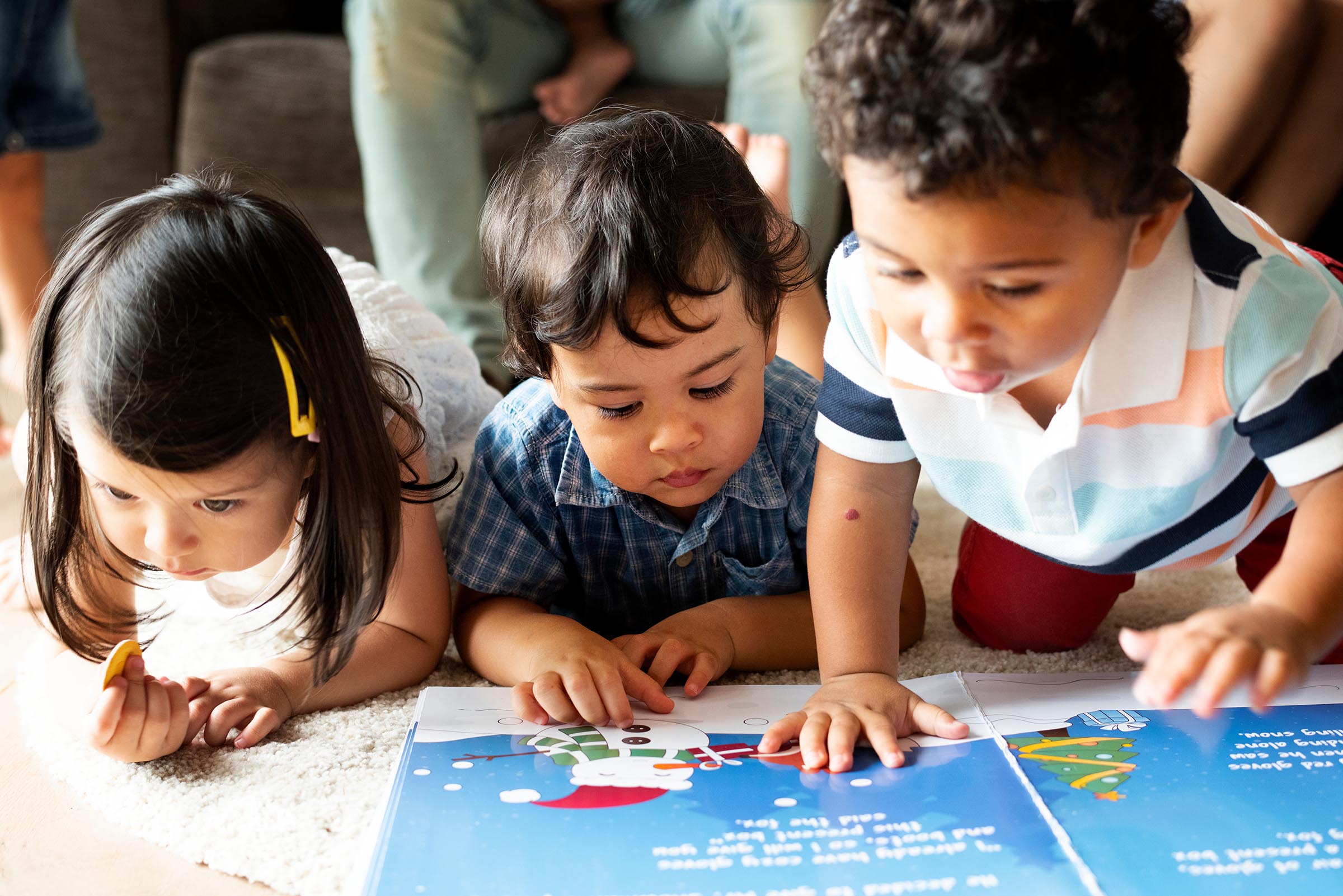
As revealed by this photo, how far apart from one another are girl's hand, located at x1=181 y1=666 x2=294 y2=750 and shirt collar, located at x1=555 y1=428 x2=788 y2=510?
22 cm

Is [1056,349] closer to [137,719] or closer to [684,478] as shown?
[684,478]

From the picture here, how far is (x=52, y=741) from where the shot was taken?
70cm

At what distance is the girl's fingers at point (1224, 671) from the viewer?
1.46 ft

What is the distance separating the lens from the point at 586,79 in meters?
1.39

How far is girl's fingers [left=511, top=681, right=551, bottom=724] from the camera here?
2.21 feet

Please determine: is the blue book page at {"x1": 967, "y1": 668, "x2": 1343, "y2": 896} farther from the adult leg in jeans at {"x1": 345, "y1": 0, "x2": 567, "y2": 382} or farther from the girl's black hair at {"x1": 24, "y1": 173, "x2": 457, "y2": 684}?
the adult leg in jeans at {"x1": 345, "y1": 0, "x2": 567, "y2": 382}

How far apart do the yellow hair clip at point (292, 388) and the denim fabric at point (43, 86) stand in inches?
39.9

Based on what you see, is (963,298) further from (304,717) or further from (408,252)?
(408,252)

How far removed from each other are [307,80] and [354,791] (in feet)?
3.92

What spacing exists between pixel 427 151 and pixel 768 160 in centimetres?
40

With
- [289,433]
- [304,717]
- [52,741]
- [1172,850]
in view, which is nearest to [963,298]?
[1172,850]

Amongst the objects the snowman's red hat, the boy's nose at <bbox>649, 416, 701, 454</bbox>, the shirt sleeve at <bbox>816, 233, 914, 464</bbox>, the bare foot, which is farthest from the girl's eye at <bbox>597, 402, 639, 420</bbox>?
the bare foot

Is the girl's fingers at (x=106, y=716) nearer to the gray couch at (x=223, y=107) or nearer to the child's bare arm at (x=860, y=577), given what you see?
the child's bare arm at (x=860, y=577)

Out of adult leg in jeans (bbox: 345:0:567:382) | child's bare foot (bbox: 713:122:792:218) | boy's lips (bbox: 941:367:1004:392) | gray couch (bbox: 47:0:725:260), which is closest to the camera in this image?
boy's lips (bbox: 941:367:1004:392)
